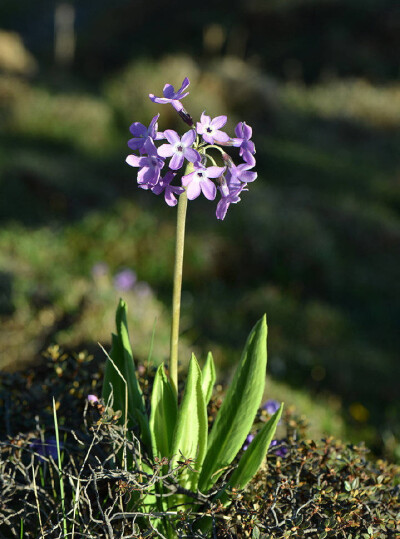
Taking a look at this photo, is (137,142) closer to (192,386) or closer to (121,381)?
(192,386)

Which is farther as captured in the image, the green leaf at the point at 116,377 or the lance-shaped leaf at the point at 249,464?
the green leaf at the point at 116,377

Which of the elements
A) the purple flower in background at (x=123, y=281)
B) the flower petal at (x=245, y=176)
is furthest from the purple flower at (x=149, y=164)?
the purple flower in background at (x=123, y=281)

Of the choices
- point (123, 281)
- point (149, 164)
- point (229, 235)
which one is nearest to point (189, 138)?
point (149, 164)

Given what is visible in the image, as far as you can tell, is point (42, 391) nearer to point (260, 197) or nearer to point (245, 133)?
point (245, 133)

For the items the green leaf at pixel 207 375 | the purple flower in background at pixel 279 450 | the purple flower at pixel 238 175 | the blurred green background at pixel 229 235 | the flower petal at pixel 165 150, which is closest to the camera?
the flower petal at pixel 165 150

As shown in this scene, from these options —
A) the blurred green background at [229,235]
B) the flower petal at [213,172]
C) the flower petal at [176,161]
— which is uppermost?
the flower petal at [176,161]

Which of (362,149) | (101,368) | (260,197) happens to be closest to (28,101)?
(260,197)

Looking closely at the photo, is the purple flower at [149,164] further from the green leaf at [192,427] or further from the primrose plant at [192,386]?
the green leaf at [192,427]

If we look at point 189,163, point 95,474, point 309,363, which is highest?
point 189,163
